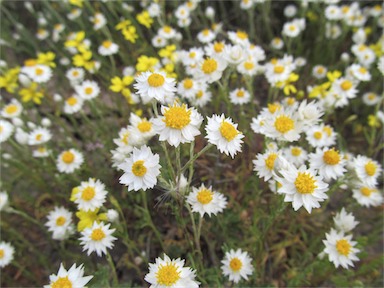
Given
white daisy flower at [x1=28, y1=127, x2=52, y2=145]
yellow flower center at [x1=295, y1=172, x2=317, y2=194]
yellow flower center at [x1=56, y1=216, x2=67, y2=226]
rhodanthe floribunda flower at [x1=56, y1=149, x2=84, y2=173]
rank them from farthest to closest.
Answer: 1. white daisy flower at [x1=28, y1=127, x2=52, y2=145]
2. rhodanthe floribunda flower at [x1=56, y1=149, x2=84, y2=173]
3. yellow flower center at [x1=56, y1=216, x2=67, y2=226]
4. yellow flower center at [x1=295, y1=172, x2=317, y2=194]

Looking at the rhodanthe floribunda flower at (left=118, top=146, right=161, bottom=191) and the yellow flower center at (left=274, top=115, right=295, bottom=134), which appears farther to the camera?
the yellow flower center at (left=274, top=115, right=295, bottom=134)

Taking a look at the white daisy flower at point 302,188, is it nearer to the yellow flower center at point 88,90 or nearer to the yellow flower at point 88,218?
the yellow flower at point 88,218

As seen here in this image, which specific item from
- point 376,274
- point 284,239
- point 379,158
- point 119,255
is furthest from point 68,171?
point 379,158

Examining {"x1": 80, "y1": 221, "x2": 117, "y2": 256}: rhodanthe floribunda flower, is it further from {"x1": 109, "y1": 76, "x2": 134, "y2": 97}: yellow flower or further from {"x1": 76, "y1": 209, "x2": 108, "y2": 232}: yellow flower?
{"x1": 109, "y1": 76, "x2": 134, "y2": 97}: yellow flower

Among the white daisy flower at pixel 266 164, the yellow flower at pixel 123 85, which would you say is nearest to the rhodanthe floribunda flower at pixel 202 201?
the white daisy flower at pixel 266 164

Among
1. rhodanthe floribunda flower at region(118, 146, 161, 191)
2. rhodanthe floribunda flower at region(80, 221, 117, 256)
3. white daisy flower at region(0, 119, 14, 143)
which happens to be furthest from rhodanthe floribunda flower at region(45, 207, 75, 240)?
rhodanthe floribunda flower at region(118, 146, 161, 191)

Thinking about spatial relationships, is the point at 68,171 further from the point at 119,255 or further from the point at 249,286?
the point at 249,286

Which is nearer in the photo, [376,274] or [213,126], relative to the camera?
[213,126]
